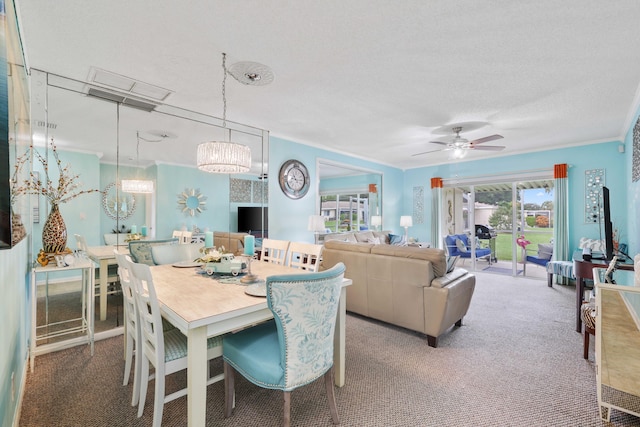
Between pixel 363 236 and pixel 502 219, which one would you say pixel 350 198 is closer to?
pixel 363 236

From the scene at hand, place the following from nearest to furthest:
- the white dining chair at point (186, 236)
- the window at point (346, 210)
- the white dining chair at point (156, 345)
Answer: the white dining chair at point (156, 345), the white dining chair at point (186, 236), the window at point (346, 210)

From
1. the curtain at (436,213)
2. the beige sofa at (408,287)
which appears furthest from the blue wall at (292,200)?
the curtain at (436,213)

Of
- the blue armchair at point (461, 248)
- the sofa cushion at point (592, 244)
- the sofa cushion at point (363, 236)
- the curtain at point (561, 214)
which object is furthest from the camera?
the blue armchair at point (461, 248)

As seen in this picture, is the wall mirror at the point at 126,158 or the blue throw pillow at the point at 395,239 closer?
the wall mirror at the point at 126,158

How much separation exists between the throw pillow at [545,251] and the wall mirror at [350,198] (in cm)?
321

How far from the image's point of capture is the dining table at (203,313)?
1305 millimetres

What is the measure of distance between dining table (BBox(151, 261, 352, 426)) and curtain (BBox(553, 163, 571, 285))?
5.22 meters

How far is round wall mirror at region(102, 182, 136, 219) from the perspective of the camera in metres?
2.90

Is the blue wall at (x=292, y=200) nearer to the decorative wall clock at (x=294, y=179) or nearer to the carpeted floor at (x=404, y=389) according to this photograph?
the decorative wall clock at (x=294, y=179)

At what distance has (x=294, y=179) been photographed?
188 inches

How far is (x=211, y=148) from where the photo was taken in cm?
241

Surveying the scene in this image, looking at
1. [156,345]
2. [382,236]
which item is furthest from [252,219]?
[382,236]

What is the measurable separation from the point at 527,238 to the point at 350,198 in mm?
4126

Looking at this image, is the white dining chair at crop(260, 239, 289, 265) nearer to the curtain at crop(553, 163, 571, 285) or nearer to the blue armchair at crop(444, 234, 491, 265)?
the blue armchair at crop(444, 234, 491, 265)
